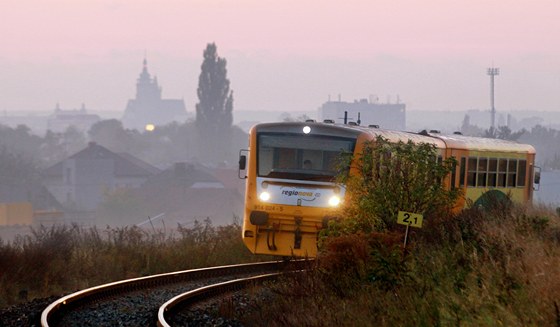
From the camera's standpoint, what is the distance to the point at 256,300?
1497 cm

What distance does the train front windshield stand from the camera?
1923cm

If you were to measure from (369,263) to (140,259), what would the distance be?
758 cm

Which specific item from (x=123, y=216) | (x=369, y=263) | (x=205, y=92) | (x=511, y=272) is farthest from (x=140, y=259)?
(x=205, y=92)

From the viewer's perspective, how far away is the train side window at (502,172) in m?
26.4

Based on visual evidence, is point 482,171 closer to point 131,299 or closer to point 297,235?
point 297,235

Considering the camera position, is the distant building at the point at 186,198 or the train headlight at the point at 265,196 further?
the distant building at the point at 186,198

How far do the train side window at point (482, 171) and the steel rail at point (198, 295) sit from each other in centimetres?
897

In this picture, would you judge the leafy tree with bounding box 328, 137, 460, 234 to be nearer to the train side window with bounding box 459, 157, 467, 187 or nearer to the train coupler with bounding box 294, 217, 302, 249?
the train coupler with bounding box 294, 217, 302, 249

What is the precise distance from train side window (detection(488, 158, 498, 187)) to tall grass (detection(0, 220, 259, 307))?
613cm

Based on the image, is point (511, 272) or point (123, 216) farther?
point (123, 216)

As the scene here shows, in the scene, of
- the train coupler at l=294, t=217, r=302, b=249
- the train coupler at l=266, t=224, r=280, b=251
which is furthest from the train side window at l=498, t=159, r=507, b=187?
the train coupler at l=266, t=224, r=280, b=251

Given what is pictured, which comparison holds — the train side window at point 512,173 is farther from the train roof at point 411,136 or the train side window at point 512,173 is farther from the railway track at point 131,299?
the railway track at point 131,299

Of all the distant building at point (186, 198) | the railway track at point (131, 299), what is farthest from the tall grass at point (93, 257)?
the distant building at point (186, 198)

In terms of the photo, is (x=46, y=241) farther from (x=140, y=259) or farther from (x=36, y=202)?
(x=36, y=202)
